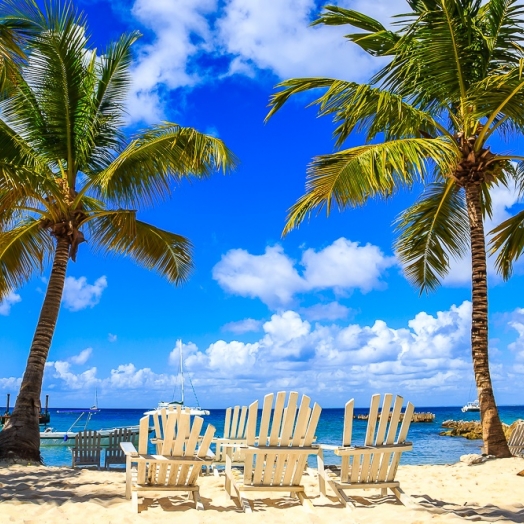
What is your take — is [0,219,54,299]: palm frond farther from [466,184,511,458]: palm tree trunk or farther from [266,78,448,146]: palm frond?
[466,184,511,458]: palm tree trunk

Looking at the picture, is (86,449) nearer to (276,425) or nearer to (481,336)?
(276,425)

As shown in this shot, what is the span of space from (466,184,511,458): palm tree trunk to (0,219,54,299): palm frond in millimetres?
8101

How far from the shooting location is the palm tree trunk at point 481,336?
9516 mm

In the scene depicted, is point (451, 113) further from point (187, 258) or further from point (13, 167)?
point (13, 167)

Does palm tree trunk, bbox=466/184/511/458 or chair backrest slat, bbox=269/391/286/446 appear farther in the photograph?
palm tree trunk, bbox=466/184/511/458

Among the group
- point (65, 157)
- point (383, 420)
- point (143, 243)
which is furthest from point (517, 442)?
point (65, 157)

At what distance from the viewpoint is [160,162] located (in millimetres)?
11047

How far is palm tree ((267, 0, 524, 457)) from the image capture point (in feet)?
30.6

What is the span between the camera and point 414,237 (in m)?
12.9

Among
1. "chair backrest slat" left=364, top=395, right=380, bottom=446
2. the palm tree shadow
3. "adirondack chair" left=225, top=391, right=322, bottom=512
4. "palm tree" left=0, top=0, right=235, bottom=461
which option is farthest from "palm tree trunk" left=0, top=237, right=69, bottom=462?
the palm tree shadow

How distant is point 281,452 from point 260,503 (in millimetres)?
675

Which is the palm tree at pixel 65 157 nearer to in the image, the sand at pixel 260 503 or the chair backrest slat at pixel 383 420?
the sand at pixel 260 503

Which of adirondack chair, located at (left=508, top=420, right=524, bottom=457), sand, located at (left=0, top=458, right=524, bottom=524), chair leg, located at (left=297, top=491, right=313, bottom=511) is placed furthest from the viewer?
adirondack chair, located at (left=508, top=420, right=524, bottom=457)

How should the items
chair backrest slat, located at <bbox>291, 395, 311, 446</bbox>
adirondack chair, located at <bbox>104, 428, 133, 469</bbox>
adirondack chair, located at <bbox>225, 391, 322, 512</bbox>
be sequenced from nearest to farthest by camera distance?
adirondack chair, located at <bbox>225, 391, 322, 512</bbox>
chair backrest slat, located at <bbox>291, 395, 311, 446</bbox>
adirondack chair, located at <bbox>104, 428, 133, 469</bbox>
